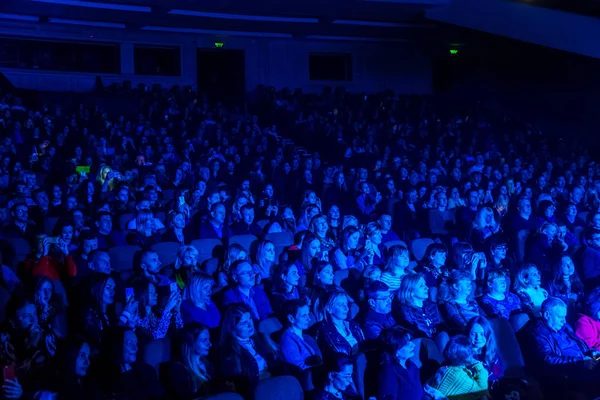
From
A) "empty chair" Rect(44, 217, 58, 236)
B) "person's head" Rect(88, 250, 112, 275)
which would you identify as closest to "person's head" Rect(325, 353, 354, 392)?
"person's head" Rect(88, 250, 112, 275)

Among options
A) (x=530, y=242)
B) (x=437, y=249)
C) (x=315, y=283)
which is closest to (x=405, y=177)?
(x=530, y=242)

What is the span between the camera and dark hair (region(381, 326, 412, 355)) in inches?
127

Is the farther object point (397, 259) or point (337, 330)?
point (397, 259)

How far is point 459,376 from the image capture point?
3.24 m

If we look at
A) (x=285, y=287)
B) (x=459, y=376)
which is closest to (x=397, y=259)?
(x=285, y=287)

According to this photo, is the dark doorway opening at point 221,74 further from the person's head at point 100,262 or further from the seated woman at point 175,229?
the person's head at point 100,262

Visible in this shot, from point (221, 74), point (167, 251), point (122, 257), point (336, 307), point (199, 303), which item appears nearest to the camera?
point (336, 307)

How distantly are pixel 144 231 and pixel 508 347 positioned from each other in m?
3.01

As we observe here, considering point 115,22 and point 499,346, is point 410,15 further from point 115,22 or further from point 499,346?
point 499,346

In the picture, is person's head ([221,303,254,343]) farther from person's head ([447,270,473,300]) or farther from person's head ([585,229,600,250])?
person's head ([585,229,600,250])

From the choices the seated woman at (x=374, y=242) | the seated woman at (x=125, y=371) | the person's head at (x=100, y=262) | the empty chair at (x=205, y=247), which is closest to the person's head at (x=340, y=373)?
the seated woman at (x=125, y=371)

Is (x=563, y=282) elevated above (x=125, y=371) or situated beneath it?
situated beneath

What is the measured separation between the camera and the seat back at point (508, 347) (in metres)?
3.78

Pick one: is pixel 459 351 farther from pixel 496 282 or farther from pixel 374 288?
pixel 496 282
